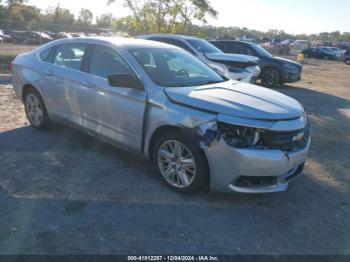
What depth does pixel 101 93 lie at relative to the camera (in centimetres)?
484

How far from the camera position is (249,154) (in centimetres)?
370

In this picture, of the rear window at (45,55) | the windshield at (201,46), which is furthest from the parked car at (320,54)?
the rear window at (45,55)

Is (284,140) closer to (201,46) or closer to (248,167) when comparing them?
(248,167)

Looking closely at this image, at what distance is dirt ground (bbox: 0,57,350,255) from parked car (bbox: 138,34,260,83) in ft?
17.6

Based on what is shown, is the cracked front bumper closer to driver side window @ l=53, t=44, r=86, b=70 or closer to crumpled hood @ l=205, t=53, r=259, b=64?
driver side window @ l=53, t=44, r=86, b=70

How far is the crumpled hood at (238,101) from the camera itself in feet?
12.6

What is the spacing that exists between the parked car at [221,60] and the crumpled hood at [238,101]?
602cm

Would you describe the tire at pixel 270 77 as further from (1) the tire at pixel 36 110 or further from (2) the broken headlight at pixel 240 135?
(2) the broken headlight at pixel 240 135

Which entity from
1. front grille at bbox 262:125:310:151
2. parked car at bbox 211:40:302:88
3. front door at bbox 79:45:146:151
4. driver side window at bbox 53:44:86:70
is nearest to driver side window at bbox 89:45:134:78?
front door at bbox 79:45:146:151

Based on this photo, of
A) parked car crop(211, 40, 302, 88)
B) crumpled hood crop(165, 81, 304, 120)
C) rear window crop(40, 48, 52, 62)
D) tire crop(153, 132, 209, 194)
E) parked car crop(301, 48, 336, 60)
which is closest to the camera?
crumpled hood crop(165, 81, 304, 120)

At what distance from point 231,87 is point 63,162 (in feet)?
7.98

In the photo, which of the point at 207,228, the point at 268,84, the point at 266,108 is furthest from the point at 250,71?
the point at 207,228

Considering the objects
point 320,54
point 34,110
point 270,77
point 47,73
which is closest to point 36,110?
point 34,110

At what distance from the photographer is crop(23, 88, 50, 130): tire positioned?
602 centimetres
